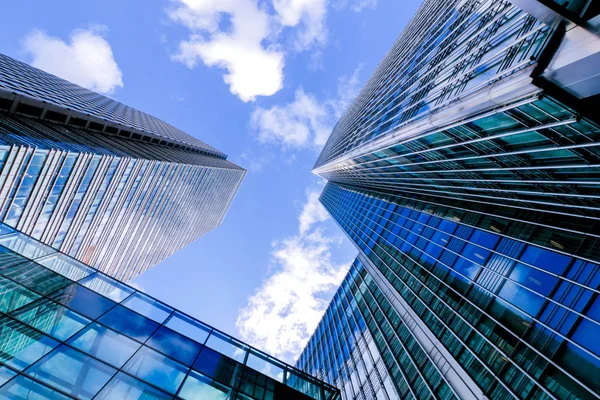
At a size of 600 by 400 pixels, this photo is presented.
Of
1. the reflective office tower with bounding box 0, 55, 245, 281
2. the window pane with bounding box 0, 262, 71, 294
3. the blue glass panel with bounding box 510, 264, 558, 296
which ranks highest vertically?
the blue glass panel with bounding box 510, 264, 558, 296

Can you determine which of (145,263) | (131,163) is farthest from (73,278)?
(145,263)

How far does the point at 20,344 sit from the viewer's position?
10.4m

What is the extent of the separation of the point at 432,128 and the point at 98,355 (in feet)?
72.3

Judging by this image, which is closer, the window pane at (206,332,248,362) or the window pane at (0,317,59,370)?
the window pane at (0,317,59,370)

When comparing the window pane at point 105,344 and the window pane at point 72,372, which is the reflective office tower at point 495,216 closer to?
the window pane at point 72,372

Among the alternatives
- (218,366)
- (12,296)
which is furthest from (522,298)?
(12,296)

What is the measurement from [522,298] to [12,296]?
24431 millimetres

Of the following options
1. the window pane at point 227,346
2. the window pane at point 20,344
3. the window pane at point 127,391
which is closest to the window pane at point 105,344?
the window pane at point 127,391

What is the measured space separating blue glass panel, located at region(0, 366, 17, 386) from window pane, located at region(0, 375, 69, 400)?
0.11 metres

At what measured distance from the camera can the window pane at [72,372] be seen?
9.90 metres

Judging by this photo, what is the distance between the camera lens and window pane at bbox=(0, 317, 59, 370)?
32.2 ft

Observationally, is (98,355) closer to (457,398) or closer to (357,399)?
(457,398)

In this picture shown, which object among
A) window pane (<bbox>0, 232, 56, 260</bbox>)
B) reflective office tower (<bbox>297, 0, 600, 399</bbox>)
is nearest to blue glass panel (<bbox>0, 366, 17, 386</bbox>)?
window pane (<bbox>0, 232, 56, 260</bbox>)

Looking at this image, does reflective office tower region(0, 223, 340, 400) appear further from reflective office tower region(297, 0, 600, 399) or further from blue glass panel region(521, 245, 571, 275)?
blue glass panel region(521, 245, 571, 275)
